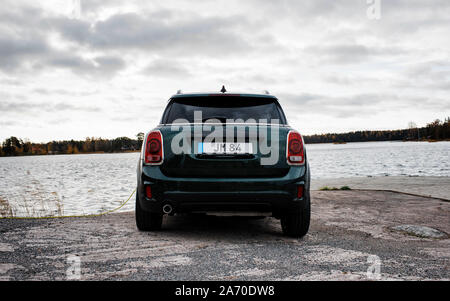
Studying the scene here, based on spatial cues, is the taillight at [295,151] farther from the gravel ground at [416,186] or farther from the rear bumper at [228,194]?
the gravel ground at [416,186]

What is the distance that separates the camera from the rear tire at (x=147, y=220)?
4.50m

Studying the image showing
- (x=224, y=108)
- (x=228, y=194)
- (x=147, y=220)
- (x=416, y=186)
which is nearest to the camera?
(x=228, y=194)

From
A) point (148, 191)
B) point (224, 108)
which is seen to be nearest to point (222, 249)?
point (148, 191)

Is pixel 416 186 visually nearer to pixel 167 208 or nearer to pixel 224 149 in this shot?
pixel 224 149

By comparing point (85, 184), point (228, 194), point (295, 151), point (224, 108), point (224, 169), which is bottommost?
point (85, 184)

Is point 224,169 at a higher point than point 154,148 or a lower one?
lower

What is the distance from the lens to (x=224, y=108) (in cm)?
411

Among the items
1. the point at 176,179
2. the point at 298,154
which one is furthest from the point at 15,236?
the point at 298,154

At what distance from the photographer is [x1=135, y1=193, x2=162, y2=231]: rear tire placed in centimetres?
450

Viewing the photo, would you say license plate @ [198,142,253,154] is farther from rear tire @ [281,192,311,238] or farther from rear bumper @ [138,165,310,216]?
rear tire @ [281,192,311,238]

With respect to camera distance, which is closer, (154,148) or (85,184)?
(154,148)

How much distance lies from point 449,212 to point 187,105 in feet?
16.7

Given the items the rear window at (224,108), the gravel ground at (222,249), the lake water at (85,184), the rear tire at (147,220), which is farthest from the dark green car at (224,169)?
the lake water at (85,184)

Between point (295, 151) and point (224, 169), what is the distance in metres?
0.80
